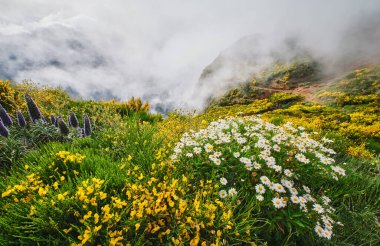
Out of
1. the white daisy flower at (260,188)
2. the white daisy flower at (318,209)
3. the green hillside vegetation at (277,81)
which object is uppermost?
the green hillside vegetation at (277,81)

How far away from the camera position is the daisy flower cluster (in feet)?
9.14

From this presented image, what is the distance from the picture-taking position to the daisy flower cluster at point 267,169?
9.14 ft

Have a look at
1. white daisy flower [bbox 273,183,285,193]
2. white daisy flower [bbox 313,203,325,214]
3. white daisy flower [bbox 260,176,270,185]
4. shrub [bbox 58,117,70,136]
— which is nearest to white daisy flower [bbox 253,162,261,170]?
white daisy flower [bbox 260,176,270,185]

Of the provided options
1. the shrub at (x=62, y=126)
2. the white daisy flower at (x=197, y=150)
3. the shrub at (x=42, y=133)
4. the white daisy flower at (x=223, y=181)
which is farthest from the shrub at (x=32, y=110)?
the white daisy flower at (x=223, y=181)

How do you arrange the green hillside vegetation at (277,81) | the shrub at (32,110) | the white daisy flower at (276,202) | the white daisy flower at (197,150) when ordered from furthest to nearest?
the green hillside vegetation at (277,81), the shrub at (32,110), the white daisy flower at (197,150), the white daisy flower at (276,202)

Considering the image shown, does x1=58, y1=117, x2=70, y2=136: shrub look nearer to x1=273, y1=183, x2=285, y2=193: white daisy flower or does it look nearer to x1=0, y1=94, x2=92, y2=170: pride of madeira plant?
x1=0, y1=94, x2=92, y2=170: pride of madeira plant

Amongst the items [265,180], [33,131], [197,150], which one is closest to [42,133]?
[33,131]

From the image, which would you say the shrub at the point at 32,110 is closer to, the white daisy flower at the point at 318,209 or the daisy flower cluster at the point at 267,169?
the daisy flower cluster at the point at 267,169

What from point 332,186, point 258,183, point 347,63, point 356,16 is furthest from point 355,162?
point 356,16

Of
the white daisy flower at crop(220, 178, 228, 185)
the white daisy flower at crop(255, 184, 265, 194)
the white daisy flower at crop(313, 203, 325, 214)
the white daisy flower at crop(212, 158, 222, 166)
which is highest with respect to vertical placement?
the white daisy flower at crop(212, 158, 222, 166)

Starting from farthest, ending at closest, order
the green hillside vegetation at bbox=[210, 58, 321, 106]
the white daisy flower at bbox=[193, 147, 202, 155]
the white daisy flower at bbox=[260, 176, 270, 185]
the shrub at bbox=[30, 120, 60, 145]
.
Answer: the green hillside vegetation at bbox=[210, 58, 321, 106] → the shrub at bbox=[30, 120, 60, 145] → the white daisy flower at bbox=[193, 147, 202, 155] → the white daisy flower at bbox=[260, 176, 270, 185]

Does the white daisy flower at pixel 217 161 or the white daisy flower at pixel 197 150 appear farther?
the white daisy flower at pixel 197 150

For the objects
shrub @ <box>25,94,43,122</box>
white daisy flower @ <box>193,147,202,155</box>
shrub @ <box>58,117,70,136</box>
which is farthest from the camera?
shrub @ <box>25,94,43,122</box>

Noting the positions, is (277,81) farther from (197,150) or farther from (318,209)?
(318,209)
